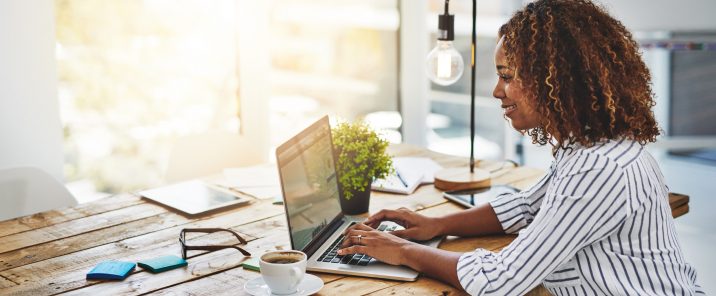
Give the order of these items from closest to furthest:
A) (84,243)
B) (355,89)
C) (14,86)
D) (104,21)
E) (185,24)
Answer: (84,243)
(14,86)
(104,21)
(185,24)
(355,89)

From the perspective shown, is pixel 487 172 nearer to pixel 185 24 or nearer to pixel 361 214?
pixel 361 214

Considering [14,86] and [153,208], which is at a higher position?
[14,86]

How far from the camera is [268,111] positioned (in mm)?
3453

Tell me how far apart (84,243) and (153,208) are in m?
0.31

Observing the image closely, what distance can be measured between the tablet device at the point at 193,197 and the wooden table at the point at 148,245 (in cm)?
3

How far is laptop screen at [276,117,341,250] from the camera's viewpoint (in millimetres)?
1552

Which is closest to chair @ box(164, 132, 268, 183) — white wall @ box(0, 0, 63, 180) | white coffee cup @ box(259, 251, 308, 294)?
white wall @ box(0, 0, 63, 180)

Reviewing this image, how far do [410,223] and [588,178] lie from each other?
0.52 metres

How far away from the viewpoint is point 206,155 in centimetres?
281

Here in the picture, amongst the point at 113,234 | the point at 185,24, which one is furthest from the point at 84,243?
the point at 185,24

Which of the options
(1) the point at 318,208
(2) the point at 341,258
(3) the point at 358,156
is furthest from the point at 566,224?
(3) the point at 358,156

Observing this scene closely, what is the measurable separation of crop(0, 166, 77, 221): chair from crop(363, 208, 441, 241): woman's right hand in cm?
111

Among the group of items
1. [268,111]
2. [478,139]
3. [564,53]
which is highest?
[564,53]

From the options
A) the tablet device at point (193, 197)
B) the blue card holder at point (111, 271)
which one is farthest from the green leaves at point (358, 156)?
the blue card holder at point (111, 271)
